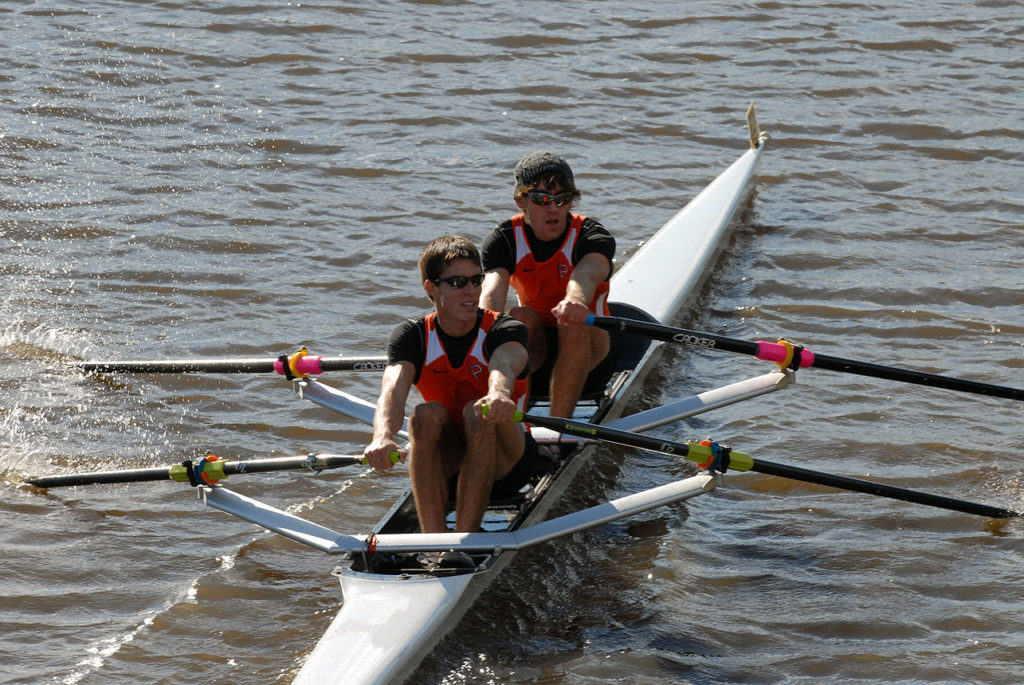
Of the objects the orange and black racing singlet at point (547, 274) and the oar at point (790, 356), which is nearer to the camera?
the oar at point (790, 356)

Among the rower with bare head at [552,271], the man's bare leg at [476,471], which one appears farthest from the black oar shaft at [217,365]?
the man's bare leg at [476,471]

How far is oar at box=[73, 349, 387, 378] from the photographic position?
639 cm

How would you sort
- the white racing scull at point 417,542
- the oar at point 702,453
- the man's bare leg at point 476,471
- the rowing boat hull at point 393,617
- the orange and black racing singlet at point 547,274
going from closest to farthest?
the rowing boat hull at point 393,617 < the white racing scull at point 417,542 < the man's bare leg at point 476,471 < the oar at point 702,453 < the orange and black racing singlet at point 547,274

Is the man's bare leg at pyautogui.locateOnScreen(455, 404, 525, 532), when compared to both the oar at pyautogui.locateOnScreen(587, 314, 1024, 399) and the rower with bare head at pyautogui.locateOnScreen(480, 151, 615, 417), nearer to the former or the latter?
the rower with bare head at pyautogui.locateOnScreen(480, 151, 615, 417)

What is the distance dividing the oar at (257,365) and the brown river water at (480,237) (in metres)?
0.31

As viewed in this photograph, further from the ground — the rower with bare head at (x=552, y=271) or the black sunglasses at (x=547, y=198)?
the black sunglasses at (x=547, y=198)

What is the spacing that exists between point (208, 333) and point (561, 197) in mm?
3224

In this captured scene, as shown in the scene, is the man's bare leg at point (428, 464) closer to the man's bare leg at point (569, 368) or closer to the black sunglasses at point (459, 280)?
the black sunglasses at point (459, 280)

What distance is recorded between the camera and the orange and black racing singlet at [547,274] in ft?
21.8

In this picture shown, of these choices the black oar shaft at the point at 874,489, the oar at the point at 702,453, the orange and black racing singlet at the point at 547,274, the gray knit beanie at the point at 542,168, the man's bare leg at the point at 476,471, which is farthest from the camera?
the orange and black racing singlet at the point at 547,274

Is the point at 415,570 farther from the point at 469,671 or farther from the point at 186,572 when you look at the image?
the point at 186,572

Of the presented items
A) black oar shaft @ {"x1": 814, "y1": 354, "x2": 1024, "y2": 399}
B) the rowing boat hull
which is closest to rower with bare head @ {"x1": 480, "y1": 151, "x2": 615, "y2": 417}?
the rowing boat hull

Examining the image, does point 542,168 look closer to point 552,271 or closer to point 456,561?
point 552,271

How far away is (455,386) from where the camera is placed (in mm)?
5414
